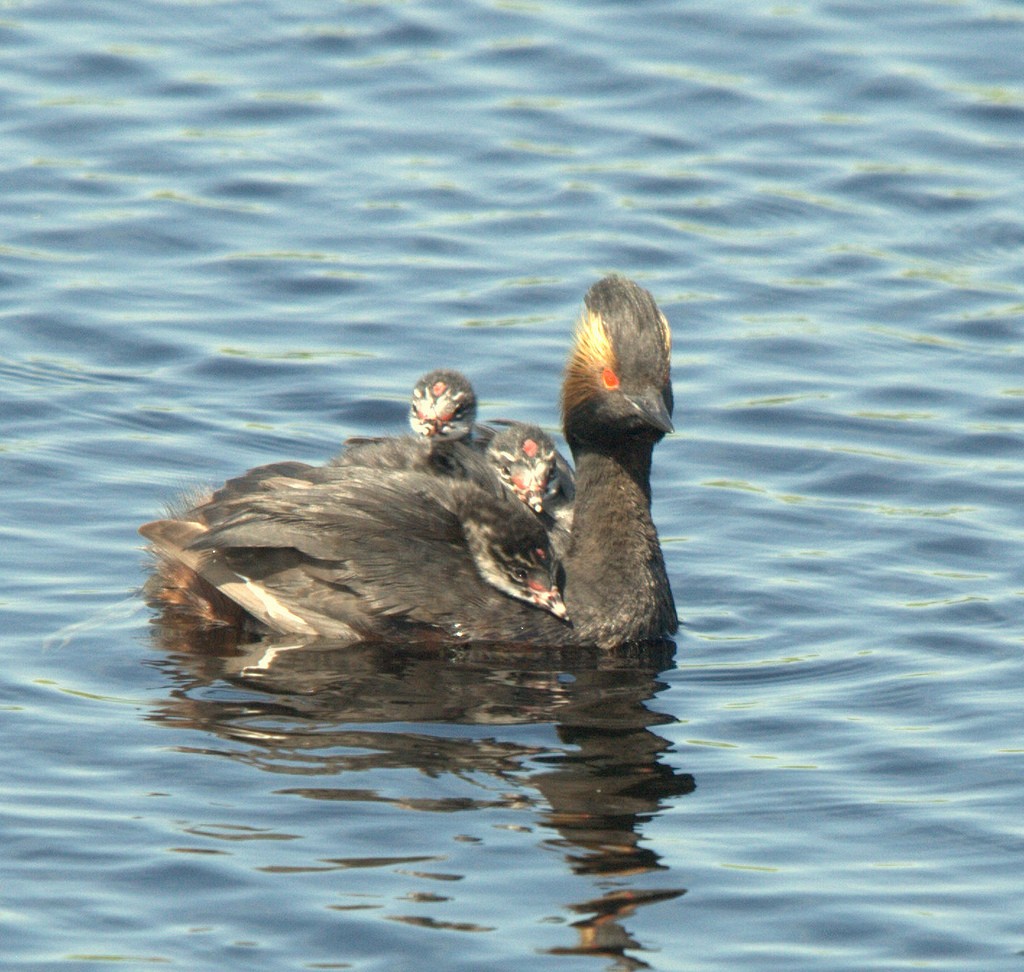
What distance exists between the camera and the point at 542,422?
1370 centimetres

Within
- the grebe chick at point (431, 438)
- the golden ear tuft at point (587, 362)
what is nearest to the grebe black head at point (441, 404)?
the grebe chick at point (431, 438)

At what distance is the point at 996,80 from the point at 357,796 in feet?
37.9

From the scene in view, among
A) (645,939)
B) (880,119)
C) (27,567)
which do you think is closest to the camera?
(645,939)

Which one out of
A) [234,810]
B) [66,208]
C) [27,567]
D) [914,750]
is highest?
[66,208]

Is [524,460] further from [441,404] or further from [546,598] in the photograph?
[546,598]

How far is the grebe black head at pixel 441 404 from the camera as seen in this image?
37.5 ft

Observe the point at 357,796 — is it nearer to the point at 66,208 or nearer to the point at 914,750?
the point at 914,750

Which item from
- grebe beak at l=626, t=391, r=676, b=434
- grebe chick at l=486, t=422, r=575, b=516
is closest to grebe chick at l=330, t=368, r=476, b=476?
grebe chick at l=486, t=422, r=575, b=516

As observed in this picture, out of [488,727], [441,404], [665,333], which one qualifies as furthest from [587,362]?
[488,727]

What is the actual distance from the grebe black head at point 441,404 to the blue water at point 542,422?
1.35 meters

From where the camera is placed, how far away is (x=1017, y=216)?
1672cm

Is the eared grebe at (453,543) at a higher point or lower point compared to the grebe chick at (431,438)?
lower

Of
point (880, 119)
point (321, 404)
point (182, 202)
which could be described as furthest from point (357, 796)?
point (880, 119)

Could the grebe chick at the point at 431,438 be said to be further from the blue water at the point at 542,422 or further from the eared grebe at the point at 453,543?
the blue water at the point at 542,422
